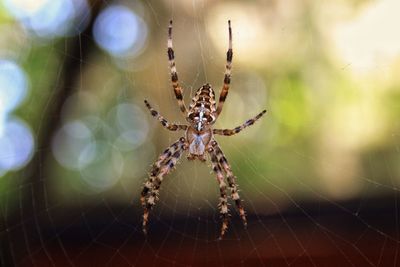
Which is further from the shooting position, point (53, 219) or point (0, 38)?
point (0, 38)

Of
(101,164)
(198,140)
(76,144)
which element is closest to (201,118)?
(198,140)

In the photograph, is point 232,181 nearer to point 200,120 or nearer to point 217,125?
point 200,120

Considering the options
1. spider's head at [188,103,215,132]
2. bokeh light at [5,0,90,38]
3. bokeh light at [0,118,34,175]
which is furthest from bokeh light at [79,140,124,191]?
spider's head at [188,103,215,132]

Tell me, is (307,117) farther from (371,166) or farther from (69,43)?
(69,43)

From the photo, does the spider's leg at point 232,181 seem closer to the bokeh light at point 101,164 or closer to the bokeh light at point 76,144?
the bokeh light at point 76,144

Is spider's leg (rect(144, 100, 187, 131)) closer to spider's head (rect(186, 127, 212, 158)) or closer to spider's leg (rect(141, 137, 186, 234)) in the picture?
spider's head (rect(186, 127, 212, 158))

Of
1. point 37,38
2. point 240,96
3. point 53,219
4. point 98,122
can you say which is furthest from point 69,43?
point 98,122
